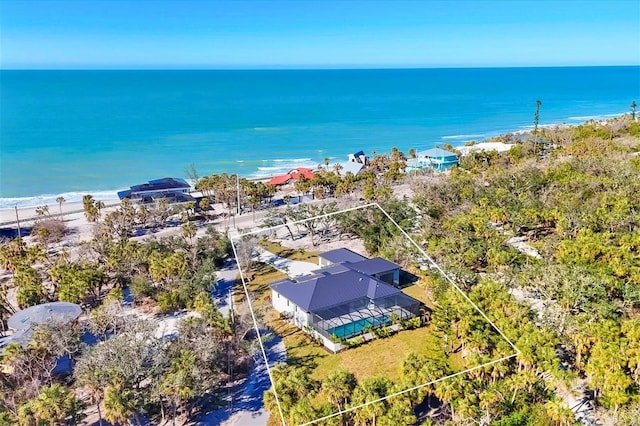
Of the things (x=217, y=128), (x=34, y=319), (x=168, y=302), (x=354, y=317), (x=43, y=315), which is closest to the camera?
(x=354, y=317)

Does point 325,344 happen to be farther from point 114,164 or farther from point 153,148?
point 153,148

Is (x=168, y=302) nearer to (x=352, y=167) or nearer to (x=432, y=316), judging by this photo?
(x=432, y=316)

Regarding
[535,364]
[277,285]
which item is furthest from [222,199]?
[535,364]

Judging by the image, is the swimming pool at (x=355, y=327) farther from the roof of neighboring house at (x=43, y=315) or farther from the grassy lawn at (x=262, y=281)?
the roof of neighboring house at (x=43, y=315)

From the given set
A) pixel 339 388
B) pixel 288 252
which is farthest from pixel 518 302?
A: pixel 288 252

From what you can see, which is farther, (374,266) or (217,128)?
(217,128)

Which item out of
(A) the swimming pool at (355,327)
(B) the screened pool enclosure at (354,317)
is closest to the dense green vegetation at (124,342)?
(B) the screened pool enclosure at (354,317)

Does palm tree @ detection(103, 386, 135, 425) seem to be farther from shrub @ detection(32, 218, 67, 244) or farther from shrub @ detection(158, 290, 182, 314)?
shrub @ detection(32, 218, 67, 244)
